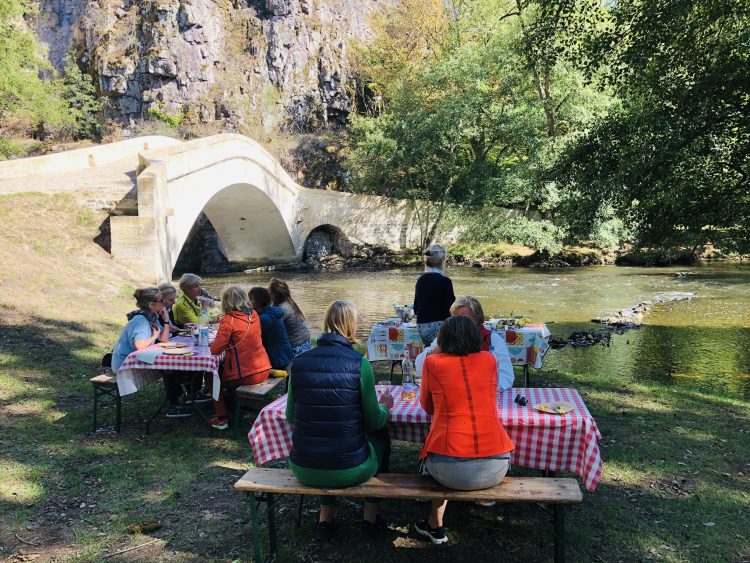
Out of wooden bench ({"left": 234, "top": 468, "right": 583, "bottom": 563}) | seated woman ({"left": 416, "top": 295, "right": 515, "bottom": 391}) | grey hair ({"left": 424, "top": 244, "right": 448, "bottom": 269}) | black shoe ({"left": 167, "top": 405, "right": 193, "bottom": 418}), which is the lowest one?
black shoe ({"left": 167, "top": 405, "right": 193, "bottom": 418})

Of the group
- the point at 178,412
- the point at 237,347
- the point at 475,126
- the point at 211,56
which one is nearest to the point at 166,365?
the point at 237,347

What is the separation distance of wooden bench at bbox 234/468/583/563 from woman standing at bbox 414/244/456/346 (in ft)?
6.75

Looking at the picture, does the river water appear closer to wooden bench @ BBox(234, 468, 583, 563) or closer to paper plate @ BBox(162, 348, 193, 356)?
wooden bench @ BBox(234, 468, 583, 563)

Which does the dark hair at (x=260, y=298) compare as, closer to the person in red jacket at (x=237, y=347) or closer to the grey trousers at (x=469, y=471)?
the person in red jacket at (x=237, y=347)

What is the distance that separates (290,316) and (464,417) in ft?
9.74

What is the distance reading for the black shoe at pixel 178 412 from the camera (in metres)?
5.09

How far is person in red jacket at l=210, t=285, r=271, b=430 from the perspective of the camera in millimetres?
4500

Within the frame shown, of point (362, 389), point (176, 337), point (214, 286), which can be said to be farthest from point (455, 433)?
point (214, 286)

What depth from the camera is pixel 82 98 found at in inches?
1216

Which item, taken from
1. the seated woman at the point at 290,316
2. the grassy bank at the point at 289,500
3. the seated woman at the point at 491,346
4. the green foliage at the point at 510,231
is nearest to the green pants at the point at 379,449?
the grassy bank at the point at 289,500

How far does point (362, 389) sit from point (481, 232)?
22232mm

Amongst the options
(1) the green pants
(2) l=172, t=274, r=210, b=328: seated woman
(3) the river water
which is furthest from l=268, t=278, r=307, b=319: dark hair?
(3) the river water

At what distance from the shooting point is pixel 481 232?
2442 cm

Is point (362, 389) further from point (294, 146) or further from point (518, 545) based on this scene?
point (294, 146)
